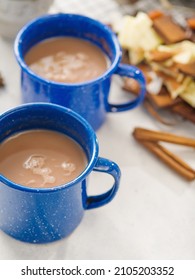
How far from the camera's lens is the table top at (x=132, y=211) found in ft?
2.59

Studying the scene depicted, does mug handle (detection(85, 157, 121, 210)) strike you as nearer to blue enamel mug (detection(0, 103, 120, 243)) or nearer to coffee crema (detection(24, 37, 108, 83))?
blue enamel mug (detection(0, 103, 120, 243))

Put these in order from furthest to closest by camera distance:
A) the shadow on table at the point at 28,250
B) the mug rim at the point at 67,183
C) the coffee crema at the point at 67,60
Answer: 1. the coffee crema at the point at 67,60
2. the shadow on table at the point at 28,250
3. the mug rim at the point at 67,183

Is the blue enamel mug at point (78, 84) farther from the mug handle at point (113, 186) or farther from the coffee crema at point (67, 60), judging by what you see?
the mug handle at point (113, 186)

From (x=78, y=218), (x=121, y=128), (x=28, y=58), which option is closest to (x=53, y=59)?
(x=28, y=58)

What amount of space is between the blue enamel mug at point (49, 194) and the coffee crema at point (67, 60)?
11cm

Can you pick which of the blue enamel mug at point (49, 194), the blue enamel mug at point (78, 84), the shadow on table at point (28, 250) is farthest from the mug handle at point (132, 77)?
the shadow on table at point (28, 250)

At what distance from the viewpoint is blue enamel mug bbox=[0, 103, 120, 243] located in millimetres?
692

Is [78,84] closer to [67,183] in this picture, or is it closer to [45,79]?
[45,79]

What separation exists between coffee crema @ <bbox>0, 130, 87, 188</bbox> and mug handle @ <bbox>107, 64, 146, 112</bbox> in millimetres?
137

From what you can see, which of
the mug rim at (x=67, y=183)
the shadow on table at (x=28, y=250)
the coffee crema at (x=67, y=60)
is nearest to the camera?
the mug rim at (x=67, y=183)

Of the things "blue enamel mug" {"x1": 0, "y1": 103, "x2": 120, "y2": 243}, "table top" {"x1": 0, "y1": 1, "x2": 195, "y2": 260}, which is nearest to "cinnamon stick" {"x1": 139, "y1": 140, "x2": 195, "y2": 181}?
"table top" {"x1": 0, "y1": 1, "x2": 195, "y2": 260}

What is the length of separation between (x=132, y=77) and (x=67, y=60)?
0.11 meters
